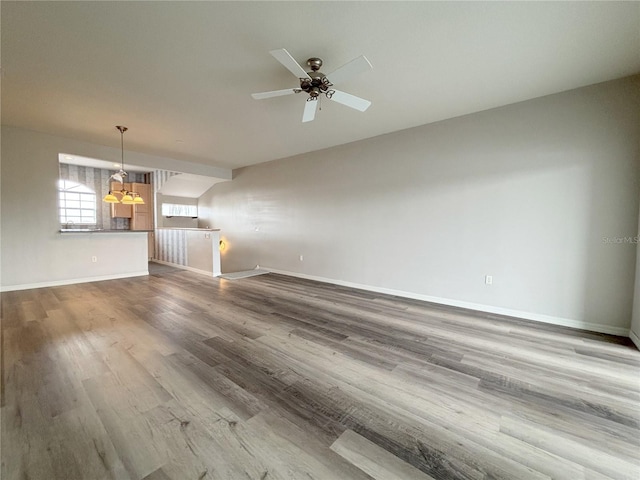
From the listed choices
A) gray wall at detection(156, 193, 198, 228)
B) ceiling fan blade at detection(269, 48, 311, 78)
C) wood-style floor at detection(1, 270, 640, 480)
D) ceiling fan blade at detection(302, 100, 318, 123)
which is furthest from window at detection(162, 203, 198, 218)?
ceiling fan blade at detection(269, 48, 311, 78)

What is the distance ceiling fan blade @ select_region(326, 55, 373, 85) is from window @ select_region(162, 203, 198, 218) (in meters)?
8.14

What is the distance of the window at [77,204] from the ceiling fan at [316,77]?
305 inches

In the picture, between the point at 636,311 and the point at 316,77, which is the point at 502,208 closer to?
the point at 636,311

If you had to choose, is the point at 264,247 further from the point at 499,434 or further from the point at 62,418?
the point at 499,434

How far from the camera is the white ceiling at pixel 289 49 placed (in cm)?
186

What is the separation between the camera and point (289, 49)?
2.26 meters

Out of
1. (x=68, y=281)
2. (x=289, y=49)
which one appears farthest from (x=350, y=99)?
(x=68, y=281)

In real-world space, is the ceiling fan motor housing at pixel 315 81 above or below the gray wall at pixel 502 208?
above

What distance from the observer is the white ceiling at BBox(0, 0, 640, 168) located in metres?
1.86

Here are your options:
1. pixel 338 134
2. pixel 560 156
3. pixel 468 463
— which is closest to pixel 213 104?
pixel 338 134

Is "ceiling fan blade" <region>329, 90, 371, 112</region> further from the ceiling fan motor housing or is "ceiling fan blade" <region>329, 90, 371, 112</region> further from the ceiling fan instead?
the ceiling fan motor housing

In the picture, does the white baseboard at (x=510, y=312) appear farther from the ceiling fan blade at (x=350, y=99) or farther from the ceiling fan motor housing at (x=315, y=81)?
the ceiling fan motor housing at (x=315, y=81)

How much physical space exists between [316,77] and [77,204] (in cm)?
841

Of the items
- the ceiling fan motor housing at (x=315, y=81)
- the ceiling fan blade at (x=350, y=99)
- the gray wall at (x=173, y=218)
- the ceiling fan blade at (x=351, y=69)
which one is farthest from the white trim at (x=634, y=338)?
the gray wall at (x=173, y=218)
